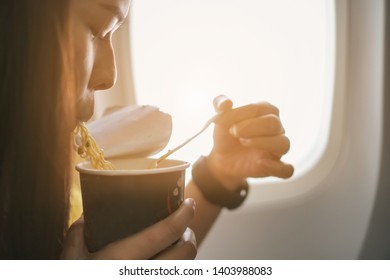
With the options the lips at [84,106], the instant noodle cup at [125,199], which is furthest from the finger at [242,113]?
the lips at [84,106]

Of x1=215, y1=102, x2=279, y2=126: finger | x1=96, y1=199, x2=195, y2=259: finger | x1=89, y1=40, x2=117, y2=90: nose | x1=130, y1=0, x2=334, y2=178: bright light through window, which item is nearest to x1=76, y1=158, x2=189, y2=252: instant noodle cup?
x1=96, y1=199, x2=195, y2=259: finger

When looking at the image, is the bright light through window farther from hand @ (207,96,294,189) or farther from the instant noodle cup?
the instant noodle cup

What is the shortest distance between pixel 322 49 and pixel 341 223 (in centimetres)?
55

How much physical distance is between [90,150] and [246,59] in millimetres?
554

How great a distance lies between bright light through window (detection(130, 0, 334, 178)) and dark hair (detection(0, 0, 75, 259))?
1.15 feet

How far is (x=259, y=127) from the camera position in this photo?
0.58 metres

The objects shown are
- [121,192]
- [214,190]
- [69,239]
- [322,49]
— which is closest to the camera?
[121,192]

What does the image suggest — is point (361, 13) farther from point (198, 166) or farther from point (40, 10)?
point (40, 10)

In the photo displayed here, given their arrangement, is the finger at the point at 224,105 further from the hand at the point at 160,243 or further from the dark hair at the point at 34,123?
the dark hair at the point at 34,123

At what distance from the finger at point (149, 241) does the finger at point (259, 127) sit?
0.22m

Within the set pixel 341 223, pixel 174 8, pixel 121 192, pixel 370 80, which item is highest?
pixel 174 8

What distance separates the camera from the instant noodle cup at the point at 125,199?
41 centimetres

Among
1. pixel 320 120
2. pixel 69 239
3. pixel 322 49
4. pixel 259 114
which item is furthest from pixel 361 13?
pixel 69 239

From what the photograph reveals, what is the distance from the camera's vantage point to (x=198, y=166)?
781mm
